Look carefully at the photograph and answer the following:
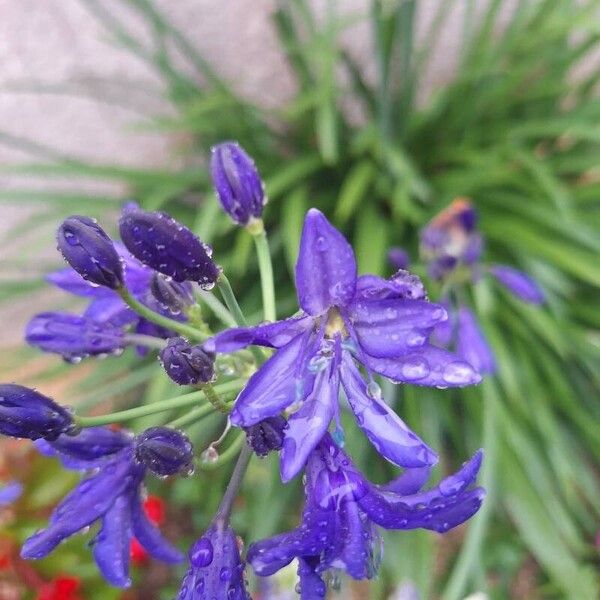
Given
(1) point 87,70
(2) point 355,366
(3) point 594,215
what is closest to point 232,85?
(1) point 87,70

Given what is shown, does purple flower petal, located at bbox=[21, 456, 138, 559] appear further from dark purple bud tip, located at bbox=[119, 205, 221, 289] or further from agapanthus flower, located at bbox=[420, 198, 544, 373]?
agapanthus flower, located at bbox=[420, 198, 544, 373]

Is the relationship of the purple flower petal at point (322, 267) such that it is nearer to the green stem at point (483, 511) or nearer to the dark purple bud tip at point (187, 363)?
the dark purple bud tip at point (187, 363)

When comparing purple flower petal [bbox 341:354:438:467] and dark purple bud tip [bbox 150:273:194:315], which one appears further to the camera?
dark purple bud tip [bbox 150:273:194:315]

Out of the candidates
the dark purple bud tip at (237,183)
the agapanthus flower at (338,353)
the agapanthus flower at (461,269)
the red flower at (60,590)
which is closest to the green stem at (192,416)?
the agapanthus flower at (338,353)

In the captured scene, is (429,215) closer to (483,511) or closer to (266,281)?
(483,511)

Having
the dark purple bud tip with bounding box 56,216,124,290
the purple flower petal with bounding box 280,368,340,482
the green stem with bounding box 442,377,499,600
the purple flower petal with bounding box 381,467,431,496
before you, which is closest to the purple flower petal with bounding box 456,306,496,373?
the green stem with bounding box 442,377,499,600

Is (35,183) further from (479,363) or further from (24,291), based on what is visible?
(479,363)
